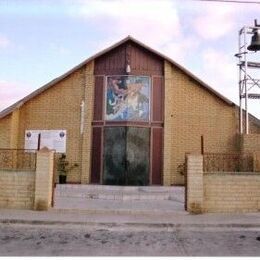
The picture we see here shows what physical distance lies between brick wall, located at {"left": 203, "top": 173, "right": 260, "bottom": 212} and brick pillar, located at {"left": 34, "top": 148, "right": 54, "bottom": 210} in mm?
4121

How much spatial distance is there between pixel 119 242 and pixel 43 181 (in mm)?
4664

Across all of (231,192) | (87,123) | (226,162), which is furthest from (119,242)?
(87,123)

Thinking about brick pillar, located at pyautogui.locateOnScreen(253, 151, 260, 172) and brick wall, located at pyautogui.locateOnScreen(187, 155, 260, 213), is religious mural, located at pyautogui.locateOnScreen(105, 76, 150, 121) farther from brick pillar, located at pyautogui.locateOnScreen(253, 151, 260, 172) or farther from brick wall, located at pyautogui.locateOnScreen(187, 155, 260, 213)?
brick wall, located at pyautogui.locateOnScreen(187, 155, 260, 213)

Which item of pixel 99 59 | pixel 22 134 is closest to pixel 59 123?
pixel 22 134

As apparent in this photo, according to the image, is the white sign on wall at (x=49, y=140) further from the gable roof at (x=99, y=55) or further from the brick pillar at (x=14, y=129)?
the gable roof at (x=99, y=55)

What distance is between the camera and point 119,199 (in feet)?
52.4

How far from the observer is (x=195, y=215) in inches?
487

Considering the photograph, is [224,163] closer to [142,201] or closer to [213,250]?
[142,201]

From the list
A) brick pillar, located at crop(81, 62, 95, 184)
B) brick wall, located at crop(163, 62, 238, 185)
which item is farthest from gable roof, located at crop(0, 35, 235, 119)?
brick pillar, located at crop(81, 62, 95, 184)

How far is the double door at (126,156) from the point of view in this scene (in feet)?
67.0

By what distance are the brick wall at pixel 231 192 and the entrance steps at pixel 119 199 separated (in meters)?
0.96

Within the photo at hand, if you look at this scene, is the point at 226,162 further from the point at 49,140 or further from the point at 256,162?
the point at 49,140

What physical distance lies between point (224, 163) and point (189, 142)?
6.04 metres

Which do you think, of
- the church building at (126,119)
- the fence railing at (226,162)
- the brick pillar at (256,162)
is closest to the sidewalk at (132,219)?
the fence railing at (226,162)
